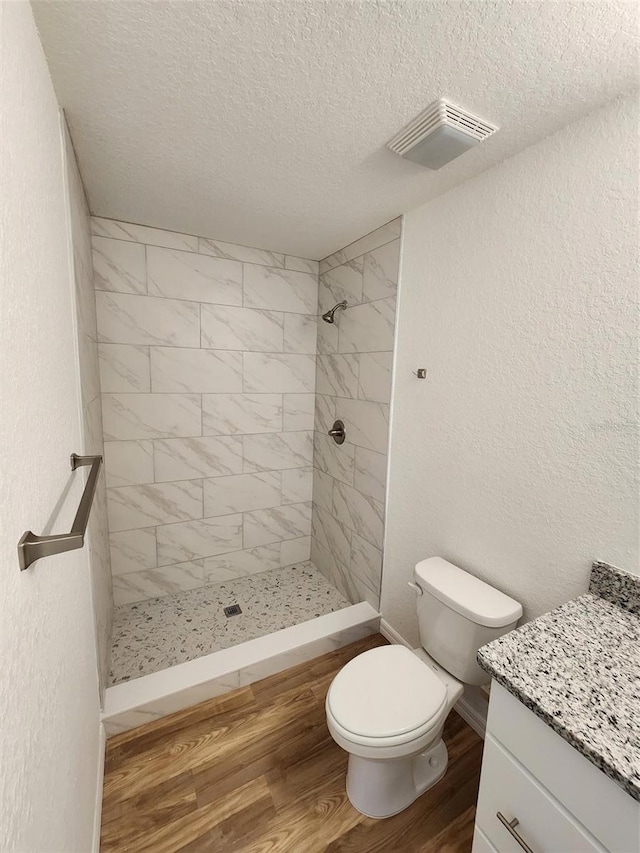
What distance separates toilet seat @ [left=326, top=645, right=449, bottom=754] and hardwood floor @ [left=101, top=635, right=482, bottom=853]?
1.28 feet

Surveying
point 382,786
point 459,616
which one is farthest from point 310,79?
point 382,786

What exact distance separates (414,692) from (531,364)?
121cm

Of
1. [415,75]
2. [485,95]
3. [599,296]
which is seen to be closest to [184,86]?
[415,75]

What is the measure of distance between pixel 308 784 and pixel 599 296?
1958 mm

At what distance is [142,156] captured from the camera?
132 cm

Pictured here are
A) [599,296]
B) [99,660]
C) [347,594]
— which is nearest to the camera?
[599,296]

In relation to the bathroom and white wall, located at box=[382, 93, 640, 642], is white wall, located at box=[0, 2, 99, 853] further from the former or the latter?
white wall, located at box=[382, 93, 640, 642]

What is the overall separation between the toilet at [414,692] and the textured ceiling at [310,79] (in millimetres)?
1582

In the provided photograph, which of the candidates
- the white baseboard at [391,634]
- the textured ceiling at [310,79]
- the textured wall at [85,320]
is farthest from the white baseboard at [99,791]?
the textured ceiling at [310,79]

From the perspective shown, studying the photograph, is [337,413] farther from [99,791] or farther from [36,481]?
[99,791]

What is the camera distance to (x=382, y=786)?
4.06ft

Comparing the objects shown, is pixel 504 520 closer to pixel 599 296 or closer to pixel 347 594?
pixel 599 296

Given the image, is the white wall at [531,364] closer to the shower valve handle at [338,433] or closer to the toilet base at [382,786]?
the shower valve handle at [338,433]

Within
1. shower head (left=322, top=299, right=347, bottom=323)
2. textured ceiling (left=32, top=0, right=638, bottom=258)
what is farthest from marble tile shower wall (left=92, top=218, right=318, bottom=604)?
textured ceiling (left=32, top=0, right=638, bottom=258)
